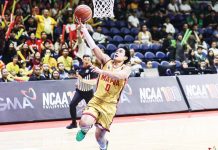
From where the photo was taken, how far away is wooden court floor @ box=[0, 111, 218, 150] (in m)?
9.95

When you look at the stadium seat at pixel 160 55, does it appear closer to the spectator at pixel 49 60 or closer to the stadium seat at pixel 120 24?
the stadium seat at pixel 120 24

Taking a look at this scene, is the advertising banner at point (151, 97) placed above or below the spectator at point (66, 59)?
below

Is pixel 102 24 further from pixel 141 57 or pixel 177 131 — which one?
pixel 177 131

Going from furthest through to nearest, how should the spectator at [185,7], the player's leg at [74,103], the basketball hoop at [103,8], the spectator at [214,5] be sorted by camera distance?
the spectator at [214,5] < the spectator at [185,7] < the basketball hoop at [103,8] < the player's leg at [74,103]

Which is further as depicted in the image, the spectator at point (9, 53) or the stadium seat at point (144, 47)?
the stadium seat at point (144, 47)

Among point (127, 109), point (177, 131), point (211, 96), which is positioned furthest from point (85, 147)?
point (211, 96)

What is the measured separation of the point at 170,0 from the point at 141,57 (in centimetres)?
496

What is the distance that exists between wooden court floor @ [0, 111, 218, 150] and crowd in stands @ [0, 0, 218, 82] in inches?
95.8

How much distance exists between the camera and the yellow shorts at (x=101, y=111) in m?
8.28

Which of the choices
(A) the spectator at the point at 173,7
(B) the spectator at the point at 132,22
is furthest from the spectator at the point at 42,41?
(A) the spectator at the point at 173,7

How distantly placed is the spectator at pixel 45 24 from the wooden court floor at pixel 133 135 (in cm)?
477

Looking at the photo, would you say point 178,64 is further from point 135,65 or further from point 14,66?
point 14,66

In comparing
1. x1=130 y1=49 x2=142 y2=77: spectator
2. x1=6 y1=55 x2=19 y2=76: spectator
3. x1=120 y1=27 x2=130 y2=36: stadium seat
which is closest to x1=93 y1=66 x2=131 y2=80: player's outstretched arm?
x1=6 y1=55 x2=19 y2=76: spectator

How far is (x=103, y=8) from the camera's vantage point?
1349 cm
